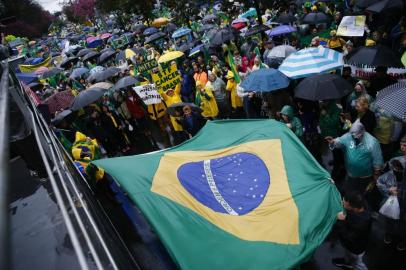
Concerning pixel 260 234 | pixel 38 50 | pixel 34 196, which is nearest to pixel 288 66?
pixel 260 234

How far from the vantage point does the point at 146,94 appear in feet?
31.9

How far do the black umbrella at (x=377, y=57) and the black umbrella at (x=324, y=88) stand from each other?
2.80 ft

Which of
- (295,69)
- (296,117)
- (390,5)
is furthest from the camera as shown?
(390,5)

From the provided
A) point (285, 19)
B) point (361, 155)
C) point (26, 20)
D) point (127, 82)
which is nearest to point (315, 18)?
point (285, 19)

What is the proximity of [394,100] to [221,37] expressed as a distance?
29.6ft

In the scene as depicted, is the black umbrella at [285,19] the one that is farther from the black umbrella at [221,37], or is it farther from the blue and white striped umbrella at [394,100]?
the blue and white striped umbrella at [394,100]

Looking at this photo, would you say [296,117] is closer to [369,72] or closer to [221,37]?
[369,72]

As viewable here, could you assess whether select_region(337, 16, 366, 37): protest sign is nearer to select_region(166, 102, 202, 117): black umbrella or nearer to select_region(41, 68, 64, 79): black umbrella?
select_region(166, 102, 202, 117): black umbrella

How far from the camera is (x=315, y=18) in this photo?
13.3 meters

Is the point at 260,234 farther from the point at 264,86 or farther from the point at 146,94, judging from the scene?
the point at 146,94

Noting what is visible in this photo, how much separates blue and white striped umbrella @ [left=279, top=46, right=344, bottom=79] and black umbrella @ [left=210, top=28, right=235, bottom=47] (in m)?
5.60

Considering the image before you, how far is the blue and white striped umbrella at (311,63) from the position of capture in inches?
297

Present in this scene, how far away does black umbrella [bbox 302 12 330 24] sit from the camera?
13180 mm

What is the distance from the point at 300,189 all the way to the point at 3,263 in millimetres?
4182
